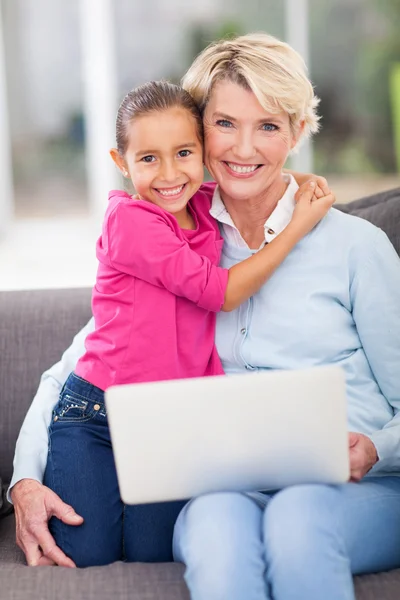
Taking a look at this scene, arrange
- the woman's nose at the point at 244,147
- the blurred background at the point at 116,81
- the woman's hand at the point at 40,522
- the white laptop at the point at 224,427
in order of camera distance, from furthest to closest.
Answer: the blurred background at the point at 116,81 < the woman's nose at the point at 244,147 < the woman's hand at the point at 40,522 < the white laptop at the point at 224,427

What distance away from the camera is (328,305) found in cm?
163

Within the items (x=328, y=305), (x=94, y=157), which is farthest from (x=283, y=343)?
(x=94, y=157)

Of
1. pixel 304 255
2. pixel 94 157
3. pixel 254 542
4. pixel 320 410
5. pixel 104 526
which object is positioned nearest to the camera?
pixel 320 410

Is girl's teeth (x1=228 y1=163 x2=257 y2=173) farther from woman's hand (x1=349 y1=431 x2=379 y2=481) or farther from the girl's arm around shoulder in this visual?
woman's hand (x1=349 y1=431 x2=379 y2=481)

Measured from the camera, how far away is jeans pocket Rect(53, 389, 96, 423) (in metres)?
1.64

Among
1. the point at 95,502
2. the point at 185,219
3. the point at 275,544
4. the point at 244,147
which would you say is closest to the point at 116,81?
the point at 185,219

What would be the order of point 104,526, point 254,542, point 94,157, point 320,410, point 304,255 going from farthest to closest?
point 94,157 → point 304,255 → point 104,526 → point 254,542 → point 320,410

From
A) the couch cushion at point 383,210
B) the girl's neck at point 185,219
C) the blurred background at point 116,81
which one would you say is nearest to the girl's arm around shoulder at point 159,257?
the girl's neck at point 185,219

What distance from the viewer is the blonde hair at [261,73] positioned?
5.29 feet

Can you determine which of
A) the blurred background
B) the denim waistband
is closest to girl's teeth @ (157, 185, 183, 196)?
the denim waistband

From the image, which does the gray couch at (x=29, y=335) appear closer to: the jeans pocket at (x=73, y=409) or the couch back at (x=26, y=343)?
the couch back at (x=26, y=343)

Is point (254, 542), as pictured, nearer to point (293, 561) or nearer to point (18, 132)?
point (293, 561)

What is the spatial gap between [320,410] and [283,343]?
0.51m

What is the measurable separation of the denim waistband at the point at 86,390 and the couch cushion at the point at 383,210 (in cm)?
73
